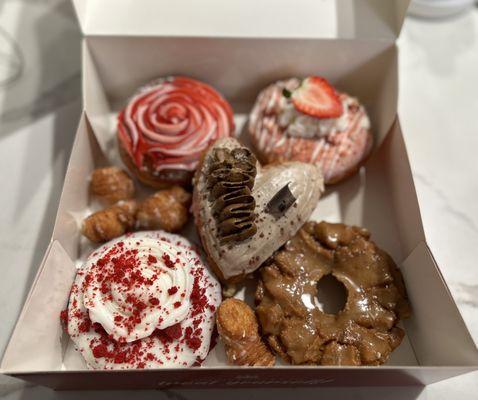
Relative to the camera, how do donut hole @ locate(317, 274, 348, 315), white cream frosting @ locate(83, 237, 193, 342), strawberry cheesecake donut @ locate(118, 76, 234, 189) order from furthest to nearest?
strawberry cheesecake donut @ locate(118, 76, 234, 189) < donut hole @ locate(317, 274, 348, 315) < white cream frosting @ locate(83, 237, 193, 342)

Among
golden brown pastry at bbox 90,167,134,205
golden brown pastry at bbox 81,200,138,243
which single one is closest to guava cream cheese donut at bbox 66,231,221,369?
golden brown pastry at bbox 81,200,138,243

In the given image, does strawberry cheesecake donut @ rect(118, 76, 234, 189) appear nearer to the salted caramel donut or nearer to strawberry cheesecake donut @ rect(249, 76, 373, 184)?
strawberry cheesecake donut @ rect(249, 76, 373, 184)

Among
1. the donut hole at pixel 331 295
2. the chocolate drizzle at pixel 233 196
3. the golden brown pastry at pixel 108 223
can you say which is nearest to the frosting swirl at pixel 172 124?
the golden brown pastry at pixel 108 223

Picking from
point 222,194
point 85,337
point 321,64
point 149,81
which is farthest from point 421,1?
point 85,337

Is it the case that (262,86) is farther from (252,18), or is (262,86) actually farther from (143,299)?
(143,299)

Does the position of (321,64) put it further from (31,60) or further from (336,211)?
(31,60)

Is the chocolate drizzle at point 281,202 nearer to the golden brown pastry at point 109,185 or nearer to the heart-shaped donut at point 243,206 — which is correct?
the heart-shaped donut at point 243,206

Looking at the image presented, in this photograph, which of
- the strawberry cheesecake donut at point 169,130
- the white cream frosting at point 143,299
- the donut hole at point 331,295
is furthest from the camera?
the strawberry cheesecake donut at point 169,130

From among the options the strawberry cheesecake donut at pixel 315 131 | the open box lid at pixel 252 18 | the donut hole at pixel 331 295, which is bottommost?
the donut hole at pixel 331 295
